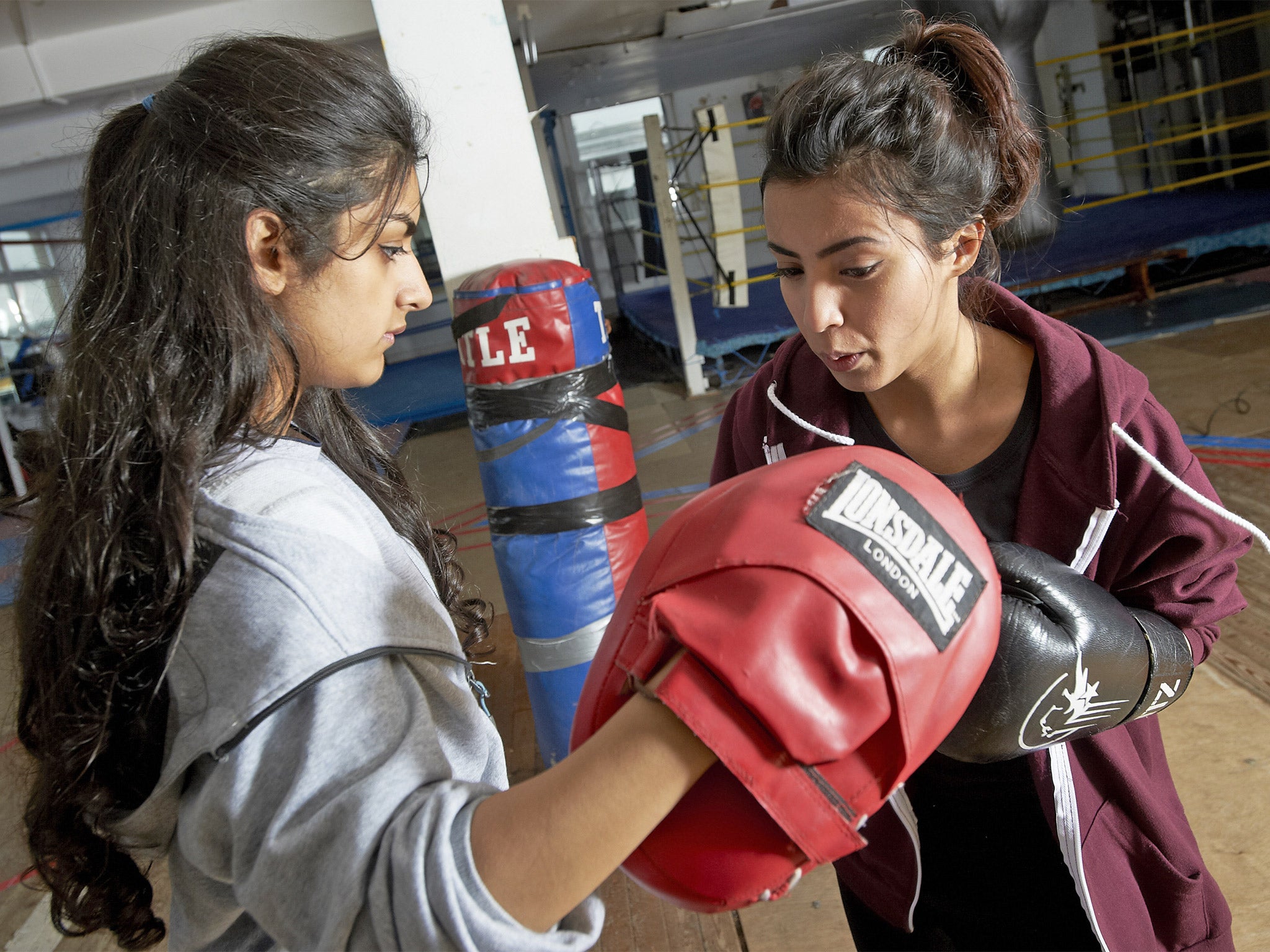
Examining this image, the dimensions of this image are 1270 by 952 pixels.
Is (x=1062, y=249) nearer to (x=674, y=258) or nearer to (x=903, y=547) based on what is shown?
(x=674, y=258)

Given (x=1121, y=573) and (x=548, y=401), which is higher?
(x=548, y=401)

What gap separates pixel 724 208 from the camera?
22.9ft

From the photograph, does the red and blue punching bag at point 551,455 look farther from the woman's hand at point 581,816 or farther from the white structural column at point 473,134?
the woman's hand at point 581,816

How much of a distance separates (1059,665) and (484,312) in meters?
1.56

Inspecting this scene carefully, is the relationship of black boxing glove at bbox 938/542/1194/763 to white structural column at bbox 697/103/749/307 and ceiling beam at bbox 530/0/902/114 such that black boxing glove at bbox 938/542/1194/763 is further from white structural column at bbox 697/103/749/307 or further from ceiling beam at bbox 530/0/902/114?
ceiling beam at bbox 530/0/902/114

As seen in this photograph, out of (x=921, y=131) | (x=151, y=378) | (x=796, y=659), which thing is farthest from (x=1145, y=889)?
(x=151, y=378)

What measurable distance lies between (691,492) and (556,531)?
85.0 inches

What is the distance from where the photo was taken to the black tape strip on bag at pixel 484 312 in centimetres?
210

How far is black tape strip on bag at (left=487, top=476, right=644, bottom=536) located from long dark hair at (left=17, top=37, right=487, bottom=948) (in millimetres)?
1321

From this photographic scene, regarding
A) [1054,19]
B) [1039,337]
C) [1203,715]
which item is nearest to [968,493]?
[1039,337]

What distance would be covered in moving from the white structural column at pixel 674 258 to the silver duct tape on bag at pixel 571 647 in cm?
408

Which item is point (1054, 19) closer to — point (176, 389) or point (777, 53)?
point (777, 53)

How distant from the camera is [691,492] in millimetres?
4238

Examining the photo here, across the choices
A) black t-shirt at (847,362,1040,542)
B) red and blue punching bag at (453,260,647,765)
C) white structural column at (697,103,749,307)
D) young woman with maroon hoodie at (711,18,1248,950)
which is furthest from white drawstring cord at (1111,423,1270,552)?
white structural column at (697,103,749,307)
